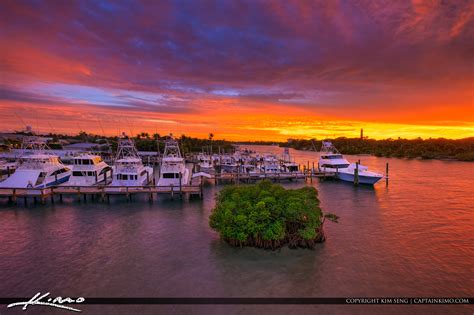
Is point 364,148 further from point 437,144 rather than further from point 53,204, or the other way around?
point 53,204

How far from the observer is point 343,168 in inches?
1999

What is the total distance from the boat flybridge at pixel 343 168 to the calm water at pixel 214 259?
539 inches

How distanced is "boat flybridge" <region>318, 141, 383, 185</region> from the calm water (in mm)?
13701

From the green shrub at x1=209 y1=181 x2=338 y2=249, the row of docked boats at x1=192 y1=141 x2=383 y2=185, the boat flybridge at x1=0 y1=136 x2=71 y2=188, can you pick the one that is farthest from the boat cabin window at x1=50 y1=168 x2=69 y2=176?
the green shrub at x1=209 y1=181 x2=338 y2=249

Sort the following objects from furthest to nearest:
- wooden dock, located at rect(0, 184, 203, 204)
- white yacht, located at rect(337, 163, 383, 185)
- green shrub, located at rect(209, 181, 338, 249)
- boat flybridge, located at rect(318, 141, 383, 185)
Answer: boat flybridge, located at rect(318, 141, 383, 185) → white yacht, located at rect(337, 163, 383, 185) → wooden dock, located at rect(0, 184, 203, 204) → green shrub, located at rect(209, 181, 338, 249)

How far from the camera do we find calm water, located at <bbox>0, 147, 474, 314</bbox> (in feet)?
46.1

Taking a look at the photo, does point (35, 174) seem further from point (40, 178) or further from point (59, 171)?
point (59, 171)

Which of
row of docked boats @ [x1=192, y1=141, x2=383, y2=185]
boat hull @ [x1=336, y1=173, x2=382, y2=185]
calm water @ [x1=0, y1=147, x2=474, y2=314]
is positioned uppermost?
row of docked boats @ [x1=192, y1=141, x2=383, y2=185]

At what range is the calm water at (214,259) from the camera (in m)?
14.1

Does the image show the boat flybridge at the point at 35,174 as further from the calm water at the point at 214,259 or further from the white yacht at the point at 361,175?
the white yacht at the point at 361,175

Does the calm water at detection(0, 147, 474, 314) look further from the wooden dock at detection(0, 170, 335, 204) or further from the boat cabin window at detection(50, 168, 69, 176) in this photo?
the boat cabin window at detection(50, 168, 69, 176)

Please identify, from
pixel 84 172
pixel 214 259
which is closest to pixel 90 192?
pixel 84 172

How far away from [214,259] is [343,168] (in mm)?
39653

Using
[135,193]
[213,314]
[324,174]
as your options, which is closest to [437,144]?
[324,174]
